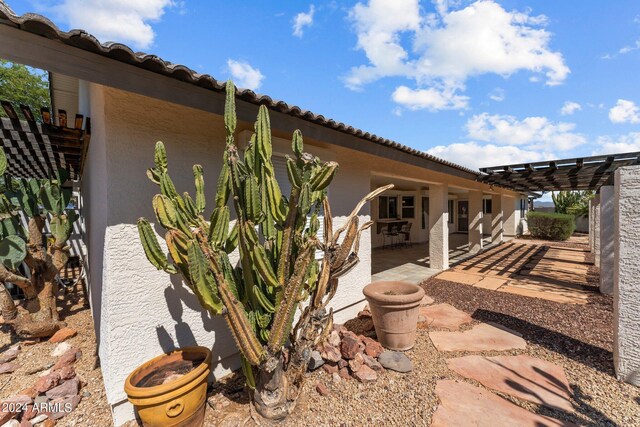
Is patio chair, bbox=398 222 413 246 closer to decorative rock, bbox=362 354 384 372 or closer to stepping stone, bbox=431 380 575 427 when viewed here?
decorative rock, bbox=362 354 384 372

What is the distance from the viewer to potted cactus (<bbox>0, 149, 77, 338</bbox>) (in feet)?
14.1

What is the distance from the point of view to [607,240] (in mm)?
6578

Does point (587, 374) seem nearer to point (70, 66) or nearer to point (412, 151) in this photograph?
point (412, 151)

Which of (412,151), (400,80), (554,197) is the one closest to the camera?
(412,151)

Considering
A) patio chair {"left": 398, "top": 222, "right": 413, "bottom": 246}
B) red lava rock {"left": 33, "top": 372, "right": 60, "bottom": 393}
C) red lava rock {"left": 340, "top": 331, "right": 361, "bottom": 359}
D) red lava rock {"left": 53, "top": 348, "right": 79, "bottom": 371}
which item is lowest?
red lava rock {"left": 53, "top": 348, "right": 79, "bottom": 371}

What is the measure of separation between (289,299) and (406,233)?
12.2 m

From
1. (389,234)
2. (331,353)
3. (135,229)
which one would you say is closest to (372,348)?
(331,353)

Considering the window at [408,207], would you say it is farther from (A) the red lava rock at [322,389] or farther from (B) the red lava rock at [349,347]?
(A) the red lava rock at [322,389]

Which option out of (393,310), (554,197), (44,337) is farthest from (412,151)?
(554,197)

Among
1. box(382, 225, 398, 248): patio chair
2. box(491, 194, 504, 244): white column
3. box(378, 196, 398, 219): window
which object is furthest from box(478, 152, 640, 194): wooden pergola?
box(491, 194, 504, 244): white column

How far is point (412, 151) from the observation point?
5418 mm

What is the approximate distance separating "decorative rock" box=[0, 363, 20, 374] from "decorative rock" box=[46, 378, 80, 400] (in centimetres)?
142

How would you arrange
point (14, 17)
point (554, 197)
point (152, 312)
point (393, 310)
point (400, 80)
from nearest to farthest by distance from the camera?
point (14, 17), point (152, 312), point (393, 310), point (400, 80), point (554, 197)

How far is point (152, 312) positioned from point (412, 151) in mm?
5305
